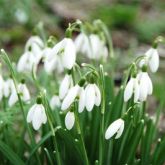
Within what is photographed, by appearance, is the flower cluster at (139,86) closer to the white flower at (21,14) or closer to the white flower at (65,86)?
the white flower at (65,86)

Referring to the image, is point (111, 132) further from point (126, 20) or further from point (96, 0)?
point (96, 0)

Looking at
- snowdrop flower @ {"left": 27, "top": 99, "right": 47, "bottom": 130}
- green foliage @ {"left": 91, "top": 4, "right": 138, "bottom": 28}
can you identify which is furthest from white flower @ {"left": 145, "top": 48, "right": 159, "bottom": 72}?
green foliage @ {"left": 91, "top": 4, "right": 138, "bottom": 28}

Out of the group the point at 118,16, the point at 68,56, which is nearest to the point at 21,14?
the point at 118,16

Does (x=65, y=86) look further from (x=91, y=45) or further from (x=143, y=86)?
(x=91, y=45)

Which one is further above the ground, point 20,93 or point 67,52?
point 67,52

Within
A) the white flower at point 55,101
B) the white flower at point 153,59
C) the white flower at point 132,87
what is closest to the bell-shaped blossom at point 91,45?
the white flower at point 55,101

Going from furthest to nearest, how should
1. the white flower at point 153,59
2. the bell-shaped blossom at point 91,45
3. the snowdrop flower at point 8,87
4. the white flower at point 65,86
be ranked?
the bell-shaped blossom at point 91,45, the snowdrop flower at point 8,87, the white flower at point 153,59, the white flower at point 65,86

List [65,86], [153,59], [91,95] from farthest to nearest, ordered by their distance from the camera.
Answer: [153,59] < [65,86] < [91,95]
